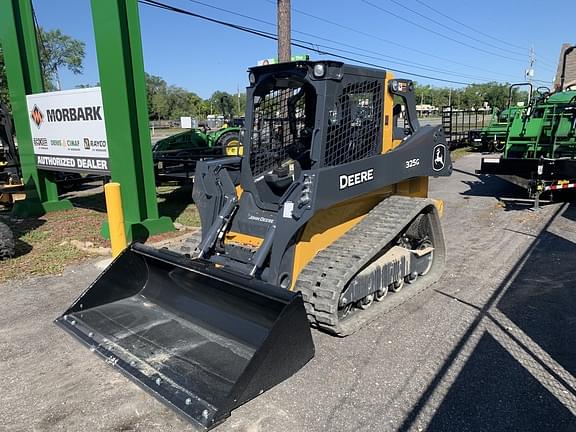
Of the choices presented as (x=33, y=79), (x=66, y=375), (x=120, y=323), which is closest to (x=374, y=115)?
(x=120, y=323)

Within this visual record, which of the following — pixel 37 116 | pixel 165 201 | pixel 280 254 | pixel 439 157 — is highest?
pixel 37 116

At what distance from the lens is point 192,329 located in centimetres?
399

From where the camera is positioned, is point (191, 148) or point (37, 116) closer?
point (37, 116)

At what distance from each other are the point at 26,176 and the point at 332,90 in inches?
328

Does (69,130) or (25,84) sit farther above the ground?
(25,84)

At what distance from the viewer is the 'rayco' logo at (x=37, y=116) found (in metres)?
9.23

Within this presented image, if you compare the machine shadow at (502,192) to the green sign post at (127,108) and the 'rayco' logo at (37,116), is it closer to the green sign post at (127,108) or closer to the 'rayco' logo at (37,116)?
the green sign post at (127,108)

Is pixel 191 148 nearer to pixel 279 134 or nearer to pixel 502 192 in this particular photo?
pixel 279 134

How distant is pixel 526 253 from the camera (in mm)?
6441

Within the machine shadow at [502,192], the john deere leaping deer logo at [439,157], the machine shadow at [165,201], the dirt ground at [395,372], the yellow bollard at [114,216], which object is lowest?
the machine shadow at [165,201]

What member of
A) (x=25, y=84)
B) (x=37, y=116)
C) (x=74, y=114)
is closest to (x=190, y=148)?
(x=37, y=116)

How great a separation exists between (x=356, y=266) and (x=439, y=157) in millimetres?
2217

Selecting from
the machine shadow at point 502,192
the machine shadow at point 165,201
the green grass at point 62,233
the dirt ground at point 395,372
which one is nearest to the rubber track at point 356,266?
the dirt ground at point 395,372

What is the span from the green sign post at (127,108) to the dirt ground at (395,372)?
7.04ft
